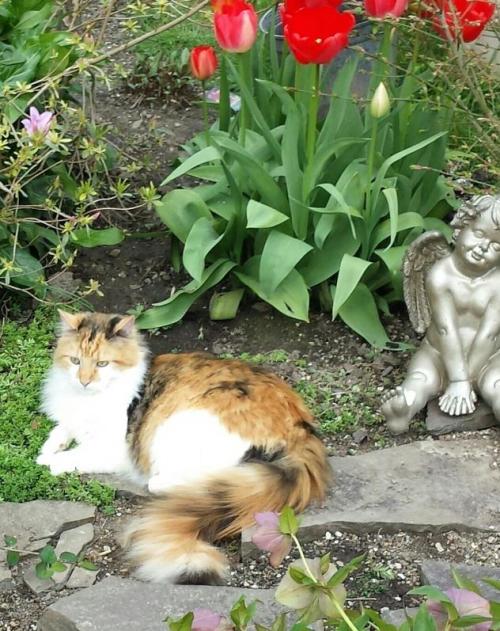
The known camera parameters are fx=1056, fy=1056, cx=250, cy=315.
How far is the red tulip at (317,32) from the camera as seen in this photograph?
3441mm

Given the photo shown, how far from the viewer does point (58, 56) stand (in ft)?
13.9

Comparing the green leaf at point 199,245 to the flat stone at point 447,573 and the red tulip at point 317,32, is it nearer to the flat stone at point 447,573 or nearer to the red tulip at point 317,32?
the red tulip at point 317,32

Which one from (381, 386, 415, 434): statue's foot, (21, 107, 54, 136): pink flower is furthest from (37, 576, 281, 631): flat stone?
(21, 107, 54, 136): pink flower

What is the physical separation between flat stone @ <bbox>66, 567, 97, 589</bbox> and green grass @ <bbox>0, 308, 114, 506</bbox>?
34cm

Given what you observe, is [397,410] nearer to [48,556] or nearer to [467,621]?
[48,556]

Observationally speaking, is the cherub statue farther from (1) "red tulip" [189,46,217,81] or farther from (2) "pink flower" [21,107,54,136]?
(2) "pink flower" [21,107,54,136]

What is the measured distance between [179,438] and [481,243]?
1202mm

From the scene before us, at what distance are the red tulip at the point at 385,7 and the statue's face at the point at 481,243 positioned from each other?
740mm

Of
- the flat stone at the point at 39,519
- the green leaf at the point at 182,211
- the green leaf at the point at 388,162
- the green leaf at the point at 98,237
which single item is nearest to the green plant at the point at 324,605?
the flat stone at the point at 39,519

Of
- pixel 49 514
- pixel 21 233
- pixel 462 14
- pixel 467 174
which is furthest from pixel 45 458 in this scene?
pixel 462 14

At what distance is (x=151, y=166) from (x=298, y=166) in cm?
119

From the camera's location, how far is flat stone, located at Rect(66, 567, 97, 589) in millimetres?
3066

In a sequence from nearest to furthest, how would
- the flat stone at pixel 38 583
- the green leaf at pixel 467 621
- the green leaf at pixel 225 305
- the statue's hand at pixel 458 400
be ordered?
1. the green leaf at pixel 467 621
2. the flat stone at pixel 38 583
3. the statue's hand at pixel 458 400
4. the green leaf at pixel 225 305

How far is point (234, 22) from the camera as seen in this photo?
11.9 ft
